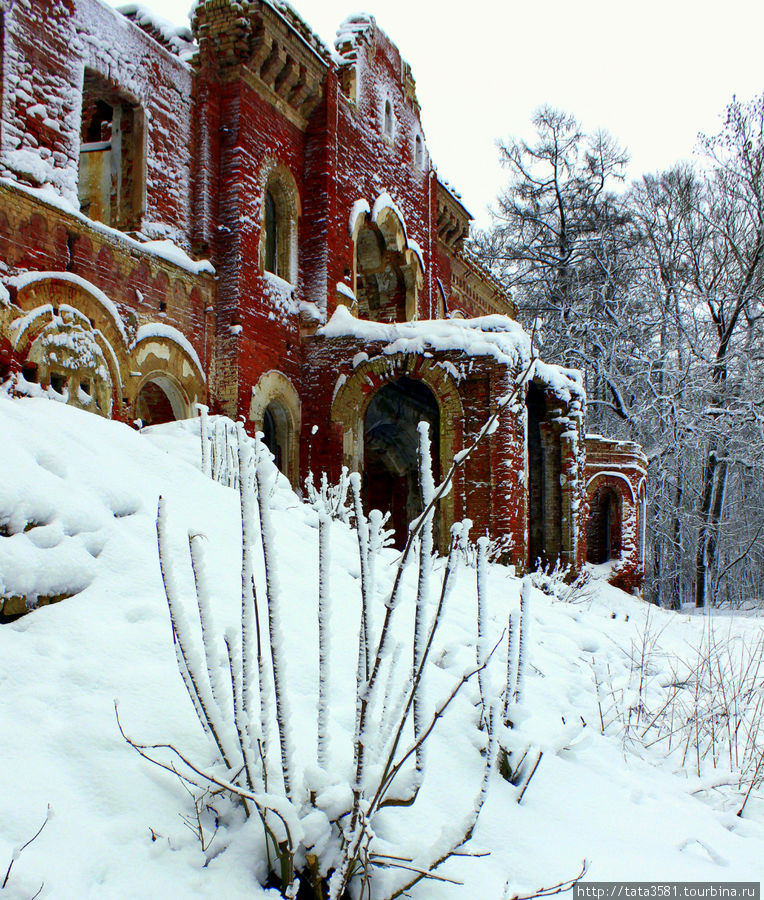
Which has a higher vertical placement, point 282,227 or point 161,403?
point 282,227

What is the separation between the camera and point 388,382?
1143cm

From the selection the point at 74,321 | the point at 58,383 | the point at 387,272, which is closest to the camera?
the point at 58,383

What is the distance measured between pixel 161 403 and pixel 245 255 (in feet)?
8.78

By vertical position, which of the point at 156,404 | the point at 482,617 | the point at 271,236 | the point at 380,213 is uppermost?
the point at 380,213

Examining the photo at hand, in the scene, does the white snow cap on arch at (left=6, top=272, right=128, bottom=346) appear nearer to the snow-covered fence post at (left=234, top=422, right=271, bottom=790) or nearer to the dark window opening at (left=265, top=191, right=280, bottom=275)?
the dark window opening at (left=265, top=191, right=280, bottom=275)

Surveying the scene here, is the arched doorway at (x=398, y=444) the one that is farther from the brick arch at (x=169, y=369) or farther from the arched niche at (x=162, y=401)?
the arched niche at (x=162, y=401)

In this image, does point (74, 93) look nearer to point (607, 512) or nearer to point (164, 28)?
point (164, 28)

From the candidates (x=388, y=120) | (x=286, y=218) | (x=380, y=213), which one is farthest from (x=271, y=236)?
(x=388, y=120)

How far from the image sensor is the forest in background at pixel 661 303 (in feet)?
65.4

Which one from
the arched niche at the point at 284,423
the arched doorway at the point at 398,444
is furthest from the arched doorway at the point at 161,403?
the arched doorway at the point at 398,444

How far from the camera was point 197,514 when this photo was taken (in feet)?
11.5

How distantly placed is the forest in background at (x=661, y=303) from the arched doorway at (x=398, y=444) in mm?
7680

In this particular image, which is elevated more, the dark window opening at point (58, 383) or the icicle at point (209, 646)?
the dark window opening at point (58, 383)

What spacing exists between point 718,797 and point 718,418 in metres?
19.1
